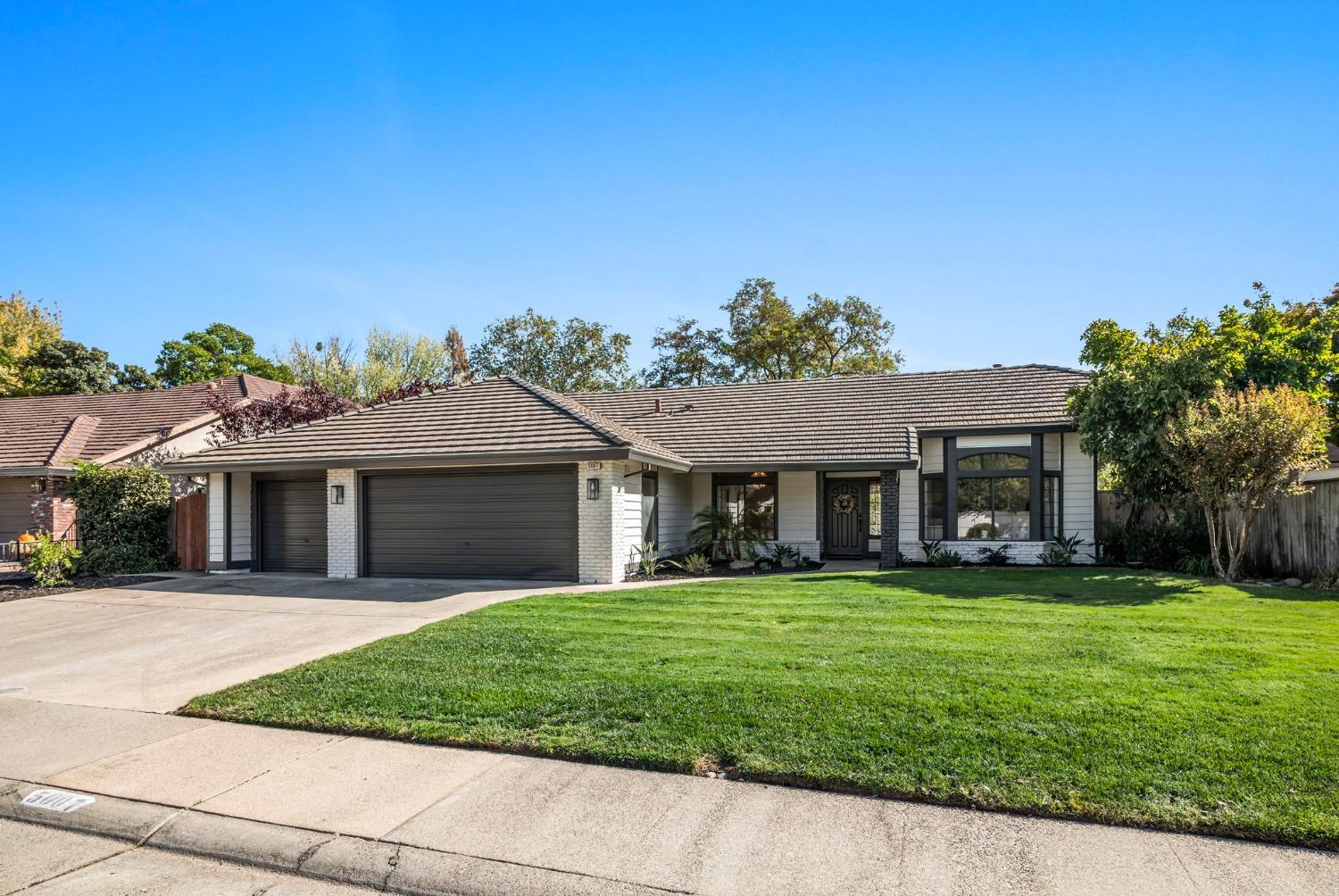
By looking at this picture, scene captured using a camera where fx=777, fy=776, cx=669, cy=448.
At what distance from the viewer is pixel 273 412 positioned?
20766 millimetres

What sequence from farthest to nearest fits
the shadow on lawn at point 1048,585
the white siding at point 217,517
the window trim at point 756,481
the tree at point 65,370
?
the tree at point 65,370 → the window trim at point 756,481 → the white siding at point 217,517 → the shadow on lawn at point 1048,585

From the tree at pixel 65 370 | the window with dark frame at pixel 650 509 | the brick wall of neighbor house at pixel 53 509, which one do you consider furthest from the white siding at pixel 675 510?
the tree at pixel 65 370

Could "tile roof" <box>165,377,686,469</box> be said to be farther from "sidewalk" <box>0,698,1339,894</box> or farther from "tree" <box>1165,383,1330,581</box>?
"tree" <box>1165,383,1330,581</box>

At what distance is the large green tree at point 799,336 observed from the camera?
34.2 m

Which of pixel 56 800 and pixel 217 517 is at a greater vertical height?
pixel 217 517

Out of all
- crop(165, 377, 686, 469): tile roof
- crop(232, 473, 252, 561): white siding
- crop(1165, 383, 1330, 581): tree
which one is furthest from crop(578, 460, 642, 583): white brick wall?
crop(1165, 383, 1330, 581): tree

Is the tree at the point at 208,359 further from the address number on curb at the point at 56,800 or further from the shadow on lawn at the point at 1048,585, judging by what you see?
the address number on curb at the point at 56,800

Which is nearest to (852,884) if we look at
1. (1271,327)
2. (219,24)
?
(219,24)

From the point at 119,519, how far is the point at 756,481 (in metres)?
13.7

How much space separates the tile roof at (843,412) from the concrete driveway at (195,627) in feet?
20.5

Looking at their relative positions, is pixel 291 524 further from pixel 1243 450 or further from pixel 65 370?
pixel 65 370

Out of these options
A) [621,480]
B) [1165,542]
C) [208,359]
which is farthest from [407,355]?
[1165,542]

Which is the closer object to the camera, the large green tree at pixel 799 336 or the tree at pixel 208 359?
the large green tree at pixel 799 336

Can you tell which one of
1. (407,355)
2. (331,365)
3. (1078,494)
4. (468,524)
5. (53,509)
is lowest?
(468,524)
